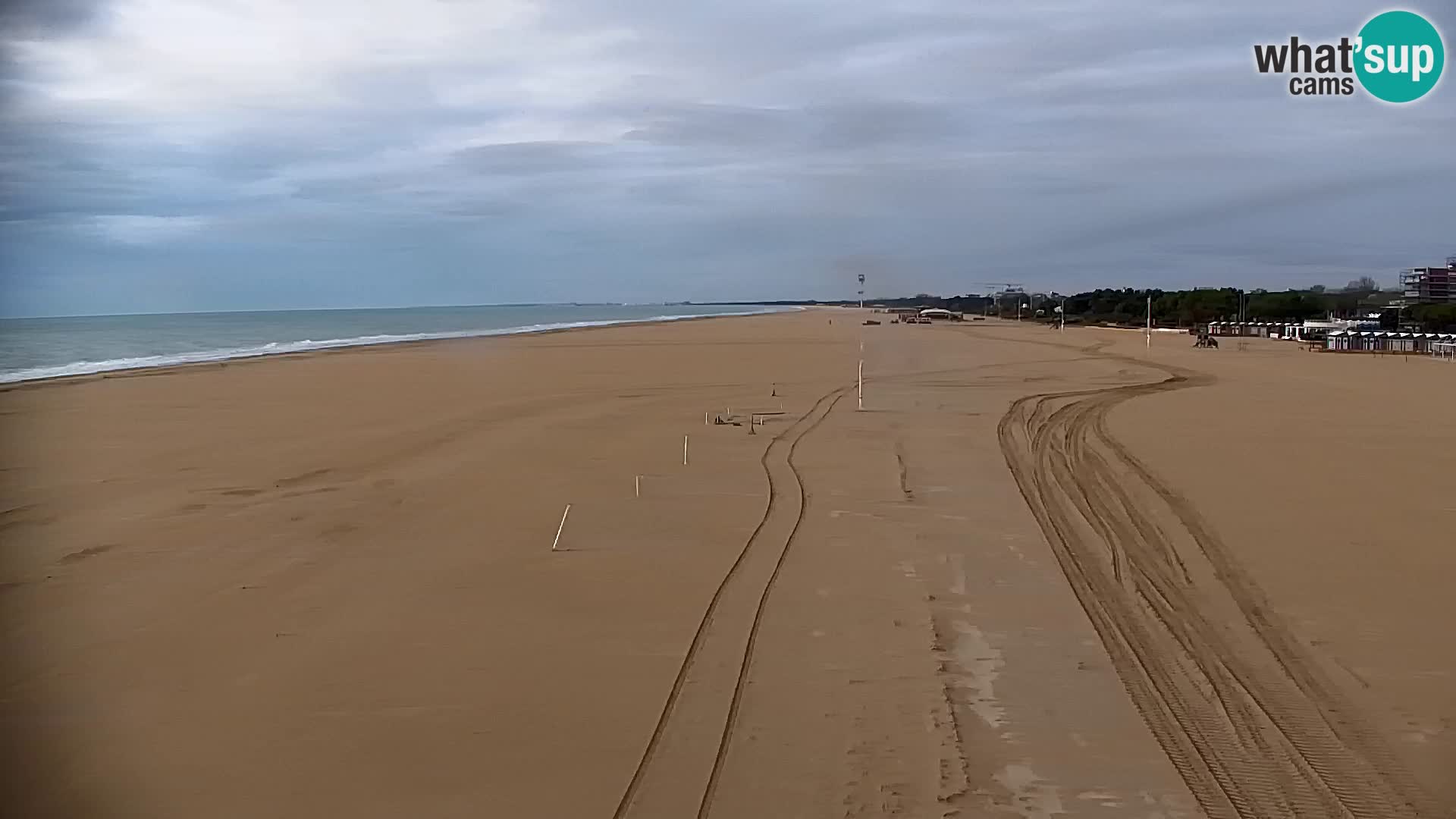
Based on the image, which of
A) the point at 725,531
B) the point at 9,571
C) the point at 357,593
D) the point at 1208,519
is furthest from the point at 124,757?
the point at 1208,519

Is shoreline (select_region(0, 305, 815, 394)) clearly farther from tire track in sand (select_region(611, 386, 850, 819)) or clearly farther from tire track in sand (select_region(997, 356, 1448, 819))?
tire track in sand (select_region(997, 356, 1448, 819))

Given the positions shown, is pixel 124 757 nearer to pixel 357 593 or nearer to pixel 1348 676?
pixel 357 593

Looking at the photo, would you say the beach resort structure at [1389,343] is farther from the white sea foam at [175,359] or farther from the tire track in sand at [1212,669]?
the white sea foam at [175,359]

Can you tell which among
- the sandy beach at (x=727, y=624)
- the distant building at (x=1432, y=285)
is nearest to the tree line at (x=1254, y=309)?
the distant building at (x=1432, y=285)

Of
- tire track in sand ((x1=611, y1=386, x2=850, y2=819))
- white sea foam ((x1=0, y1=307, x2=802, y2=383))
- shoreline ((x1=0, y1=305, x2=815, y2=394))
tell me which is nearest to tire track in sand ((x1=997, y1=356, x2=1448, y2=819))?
tire track in sand ((x1=611, y1=386, x2=850, y2=819))

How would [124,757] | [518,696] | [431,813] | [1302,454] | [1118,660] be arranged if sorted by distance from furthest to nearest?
[1302,454], [1118,660], [518,696], [124,757], [431,813]

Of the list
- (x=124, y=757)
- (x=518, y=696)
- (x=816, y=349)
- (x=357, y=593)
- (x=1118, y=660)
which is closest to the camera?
(x=124, y=757)

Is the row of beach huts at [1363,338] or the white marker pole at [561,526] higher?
the row of beach huts at [1363,338]
